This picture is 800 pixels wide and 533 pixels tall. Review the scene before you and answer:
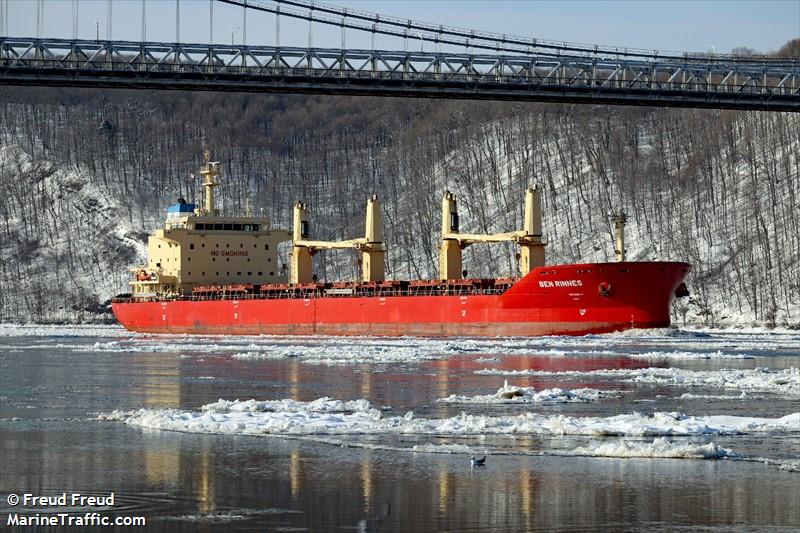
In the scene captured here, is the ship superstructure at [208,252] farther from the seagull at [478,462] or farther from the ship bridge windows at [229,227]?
the seagull at [478,462]

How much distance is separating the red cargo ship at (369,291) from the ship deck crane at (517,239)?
5 cm

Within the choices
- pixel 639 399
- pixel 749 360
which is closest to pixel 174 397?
pixel 639 399

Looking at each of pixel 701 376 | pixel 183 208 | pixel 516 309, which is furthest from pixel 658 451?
pixel 183 208

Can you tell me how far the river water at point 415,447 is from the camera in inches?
Result: 426

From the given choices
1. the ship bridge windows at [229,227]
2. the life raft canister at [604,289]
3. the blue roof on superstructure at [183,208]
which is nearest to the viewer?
the life raft canister at [604,289]

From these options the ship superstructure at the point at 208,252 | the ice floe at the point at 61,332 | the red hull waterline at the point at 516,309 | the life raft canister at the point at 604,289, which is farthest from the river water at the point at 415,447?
the ship superstructure at the point at 208,252

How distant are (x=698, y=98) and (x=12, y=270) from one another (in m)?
51.0

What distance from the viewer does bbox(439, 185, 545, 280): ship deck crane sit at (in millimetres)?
46188

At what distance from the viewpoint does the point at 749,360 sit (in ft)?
94.7

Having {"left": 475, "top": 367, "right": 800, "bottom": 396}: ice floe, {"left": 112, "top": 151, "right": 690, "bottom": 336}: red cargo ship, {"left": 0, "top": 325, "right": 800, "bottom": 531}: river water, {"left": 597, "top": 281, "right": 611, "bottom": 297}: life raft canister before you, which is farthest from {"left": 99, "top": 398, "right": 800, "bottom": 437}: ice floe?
{"left": 112, "top": 151, "right": 690, "bottom": 336}: red cargo ship

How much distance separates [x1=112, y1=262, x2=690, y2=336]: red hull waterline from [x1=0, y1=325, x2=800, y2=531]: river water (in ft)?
53.1

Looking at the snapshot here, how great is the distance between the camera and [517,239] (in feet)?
152

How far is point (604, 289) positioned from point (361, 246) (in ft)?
44.1

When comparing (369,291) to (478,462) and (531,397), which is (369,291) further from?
(478,462)
